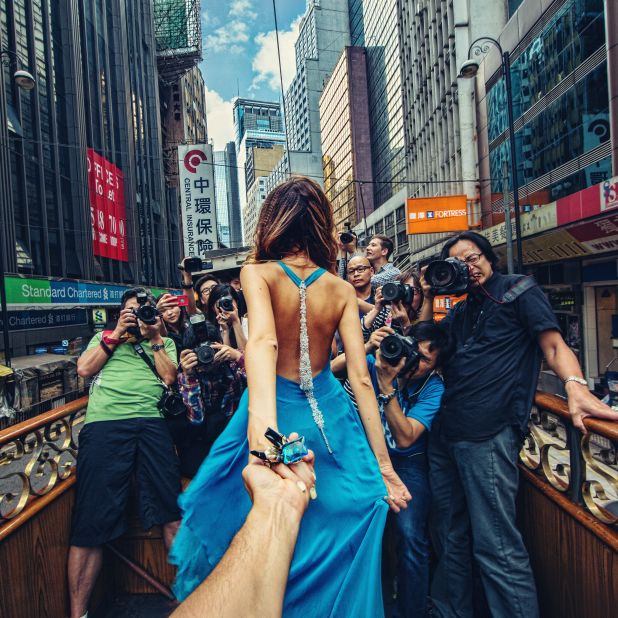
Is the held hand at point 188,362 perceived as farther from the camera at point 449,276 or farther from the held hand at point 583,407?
the held hand at point 583,407

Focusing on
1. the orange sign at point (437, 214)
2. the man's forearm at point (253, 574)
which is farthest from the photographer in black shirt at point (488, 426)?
the orange sign at point (437, 214)

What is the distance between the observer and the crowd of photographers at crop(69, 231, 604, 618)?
226 cm

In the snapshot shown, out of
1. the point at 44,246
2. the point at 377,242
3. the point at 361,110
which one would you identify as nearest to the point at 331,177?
the point at 361,110

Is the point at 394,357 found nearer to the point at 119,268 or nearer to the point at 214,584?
the point at 214,584

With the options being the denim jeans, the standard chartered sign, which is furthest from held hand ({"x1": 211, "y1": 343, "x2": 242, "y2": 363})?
the standard chartered sign

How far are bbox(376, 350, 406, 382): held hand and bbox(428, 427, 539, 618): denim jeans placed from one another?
555 mm

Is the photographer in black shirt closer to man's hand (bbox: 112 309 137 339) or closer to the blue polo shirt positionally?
the blue polo shirt

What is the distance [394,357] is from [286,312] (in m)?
0.82

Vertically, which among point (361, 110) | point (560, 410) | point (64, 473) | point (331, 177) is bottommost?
point (64, 473)

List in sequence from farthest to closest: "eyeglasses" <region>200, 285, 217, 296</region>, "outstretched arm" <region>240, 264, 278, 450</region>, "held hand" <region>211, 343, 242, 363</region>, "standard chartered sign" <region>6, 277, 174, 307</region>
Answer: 1. "standard chartered sign" <region>6, 277, 174, 307</region>
2. "eyeglasses" <region>200, 285, 217, 296</region>
3. "held hand" <region>211, 343, 242, 363</region>
4. "outstretched arm" <region>240, 264, 278, 450</region>

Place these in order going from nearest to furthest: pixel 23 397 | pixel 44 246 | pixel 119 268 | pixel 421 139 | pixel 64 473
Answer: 1. pixel 64 473
2. pixel 23 397
3. pixel 44 246
4. pixel 119 268
5. pixel 421 139

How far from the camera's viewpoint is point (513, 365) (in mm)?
2322

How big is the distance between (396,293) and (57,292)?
1667 cm

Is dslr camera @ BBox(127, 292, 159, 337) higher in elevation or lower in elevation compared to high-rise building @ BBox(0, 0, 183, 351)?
lower
